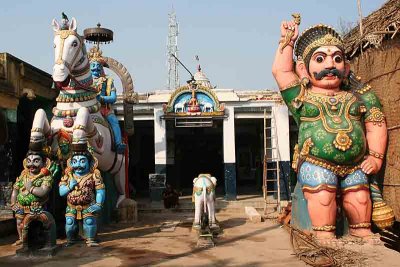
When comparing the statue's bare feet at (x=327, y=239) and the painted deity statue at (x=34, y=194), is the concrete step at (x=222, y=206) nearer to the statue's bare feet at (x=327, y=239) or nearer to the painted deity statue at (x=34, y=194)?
the painted deity statue at (x=34, y=194)

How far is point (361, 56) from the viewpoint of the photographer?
22.7 feet

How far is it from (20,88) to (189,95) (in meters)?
5.45

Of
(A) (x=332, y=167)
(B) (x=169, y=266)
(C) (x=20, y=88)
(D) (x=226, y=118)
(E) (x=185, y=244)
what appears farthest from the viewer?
(D) (x=226, y=118)

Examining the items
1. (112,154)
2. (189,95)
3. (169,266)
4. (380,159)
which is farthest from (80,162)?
(189,95)

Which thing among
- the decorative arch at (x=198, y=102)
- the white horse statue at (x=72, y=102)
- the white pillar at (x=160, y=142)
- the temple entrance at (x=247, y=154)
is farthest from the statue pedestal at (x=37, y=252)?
the temple entrance at (x=247, y=154)

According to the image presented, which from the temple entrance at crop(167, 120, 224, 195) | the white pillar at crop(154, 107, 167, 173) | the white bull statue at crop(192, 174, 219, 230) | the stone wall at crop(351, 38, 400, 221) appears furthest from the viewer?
the temple entrance at crop(167, 120, 224, 195)

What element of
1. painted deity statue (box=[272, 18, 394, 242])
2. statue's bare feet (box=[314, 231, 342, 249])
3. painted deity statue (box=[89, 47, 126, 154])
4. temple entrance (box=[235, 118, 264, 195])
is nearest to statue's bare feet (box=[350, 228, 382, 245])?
painted deity statue (box=[272, 18, 394, 242])

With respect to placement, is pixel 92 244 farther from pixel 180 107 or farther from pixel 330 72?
pixel 180 107

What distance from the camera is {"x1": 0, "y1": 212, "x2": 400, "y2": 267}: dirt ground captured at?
584 centimetres

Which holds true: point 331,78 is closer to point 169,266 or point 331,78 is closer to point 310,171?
point 310,171

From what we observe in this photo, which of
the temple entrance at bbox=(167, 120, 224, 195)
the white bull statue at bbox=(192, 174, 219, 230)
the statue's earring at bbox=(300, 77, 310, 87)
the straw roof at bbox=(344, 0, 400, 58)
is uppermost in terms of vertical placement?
the straw roof at bbox=(344, 0, 400, 58)

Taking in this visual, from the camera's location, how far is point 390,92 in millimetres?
6152

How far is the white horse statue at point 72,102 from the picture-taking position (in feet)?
24.0

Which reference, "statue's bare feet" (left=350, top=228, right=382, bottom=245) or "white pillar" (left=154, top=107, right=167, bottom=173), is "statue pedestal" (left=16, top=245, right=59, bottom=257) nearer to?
"statue's bare feet" (left=350, top=228, right=382, bottom=245)
